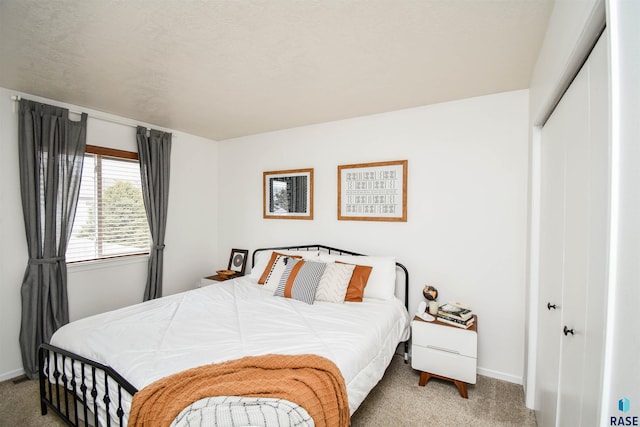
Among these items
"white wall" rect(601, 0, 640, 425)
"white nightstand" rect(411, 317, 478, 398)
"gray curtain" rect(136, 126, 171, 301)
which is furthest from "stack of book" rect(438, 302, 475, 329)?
"gray curtain" rect(136, 126, 171, 301)

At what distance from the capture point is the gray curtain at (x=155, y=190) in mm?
3572

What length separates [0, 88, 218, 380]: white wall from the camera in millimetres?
2670

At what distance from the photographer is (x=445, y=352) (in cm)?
249

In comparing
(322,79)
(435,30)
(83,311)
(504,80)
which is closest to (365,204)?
(322,79)

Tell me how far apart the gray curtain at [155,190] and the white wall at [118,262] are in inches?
5.5

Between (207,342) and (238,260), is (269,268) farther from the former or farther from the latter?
(207,342)

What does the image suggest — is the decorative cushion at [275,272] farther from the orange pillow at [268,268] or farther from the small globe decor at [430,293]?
the small globe decor at [430,293]

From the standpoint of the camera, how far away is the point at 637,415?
0.70m

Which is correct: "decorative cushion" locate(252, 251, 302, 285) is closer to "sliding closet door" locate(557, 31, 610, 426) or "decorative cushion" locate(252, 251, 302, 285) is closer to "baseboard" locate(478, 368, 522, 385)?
"baseboard" locate(478, 368, 522, 385)

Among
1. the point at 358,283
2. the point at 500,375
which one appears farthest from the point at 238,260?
the point at 500,375

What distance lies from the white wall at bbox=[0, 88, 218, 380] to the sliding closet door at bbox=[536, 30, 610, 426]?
13.0 feet

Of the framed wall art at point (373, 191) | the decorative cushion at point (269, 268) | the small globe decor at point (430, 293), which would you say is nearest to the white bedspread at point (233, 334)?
the small globe decor at point (430, 293)

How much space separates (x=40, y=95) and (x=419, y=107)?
360cm

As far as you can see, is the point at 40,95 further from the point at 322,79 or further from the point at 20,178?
the point at 322,79
